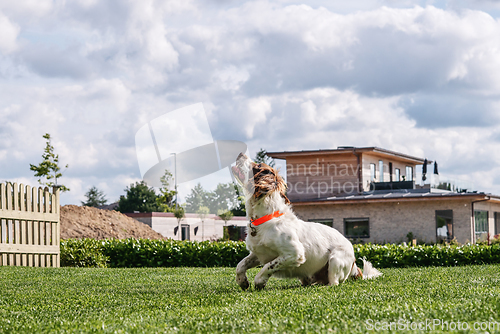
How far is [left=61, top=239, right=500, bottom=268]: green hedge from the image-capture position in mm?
14945

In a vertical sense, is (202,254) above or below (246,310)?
below

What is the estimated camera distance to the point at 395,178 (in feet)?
135

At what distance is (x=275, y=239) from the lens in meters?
6.14

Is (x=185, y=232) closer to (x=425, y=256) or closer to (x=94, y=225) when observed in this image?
(x=94, y=225)

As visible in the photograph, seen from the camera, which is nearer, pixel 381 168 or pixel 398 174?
pixel 381 168

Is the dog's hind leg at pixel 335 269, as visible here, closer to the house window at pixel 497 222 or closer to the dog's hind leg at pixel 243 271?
the dog's hind leg at pixel 243 271

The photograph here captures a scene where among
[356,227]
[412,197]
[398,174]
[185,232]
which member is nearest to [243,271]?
[412,197]

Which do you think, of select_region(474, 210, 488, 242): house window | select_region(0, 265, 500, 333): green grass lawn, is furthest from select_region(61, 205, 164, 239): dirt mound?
select_region(474, 210, 488, 242): house window

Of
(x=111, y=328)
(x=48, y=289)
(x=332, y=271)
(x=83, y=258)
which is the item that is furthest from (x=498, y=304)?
(x=83, y=258)

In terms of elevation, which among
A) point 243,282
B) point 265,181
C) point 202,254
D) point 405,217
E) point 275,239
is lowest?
point 202,254

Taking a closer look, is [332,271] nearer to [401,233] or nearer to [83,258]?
[83,258]

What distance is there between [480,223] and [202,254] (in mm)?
24242

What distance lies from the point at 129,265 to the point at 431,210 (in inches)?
818

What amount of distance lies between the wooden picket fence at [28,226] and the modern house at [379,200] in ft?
64.9
